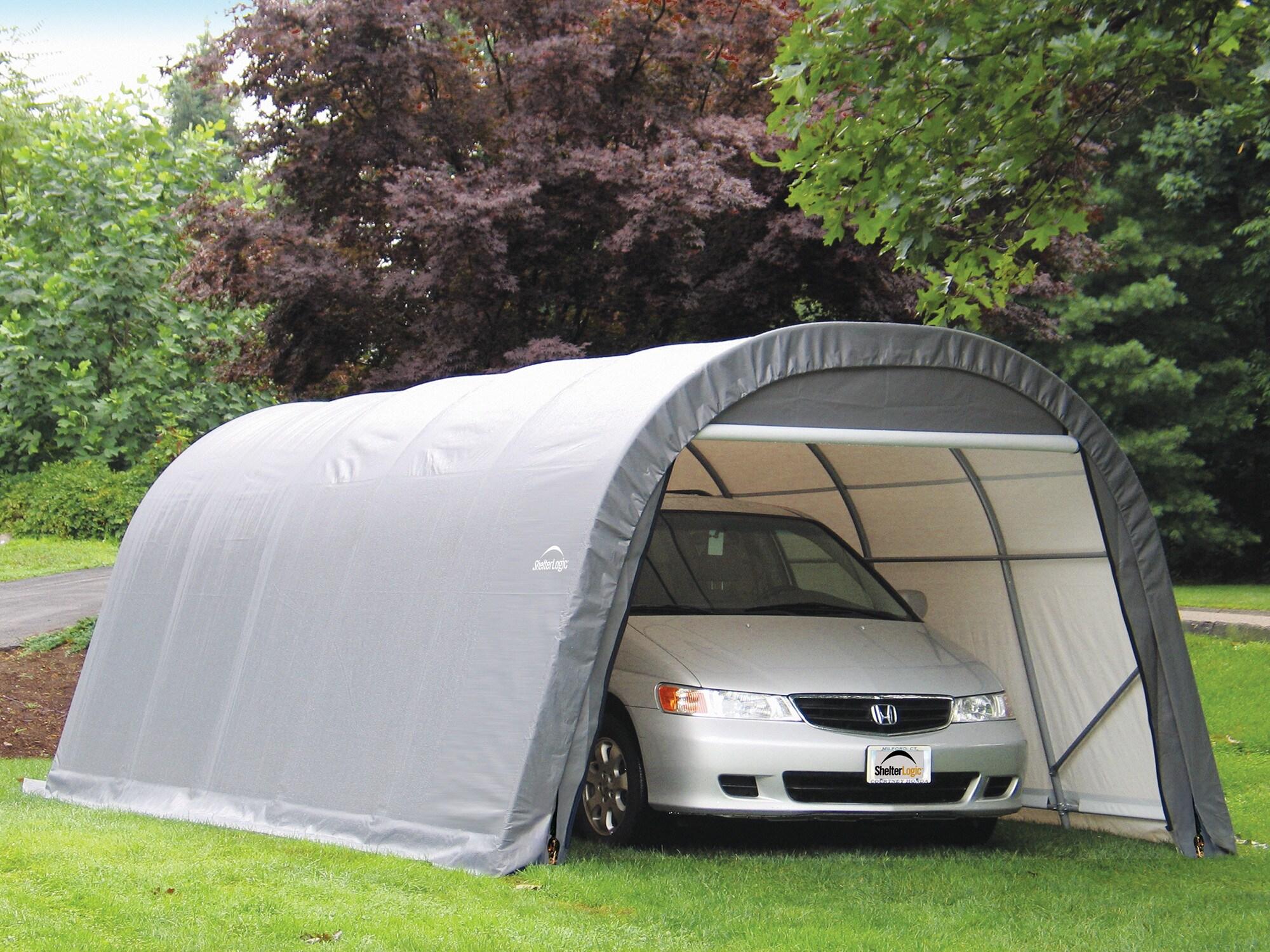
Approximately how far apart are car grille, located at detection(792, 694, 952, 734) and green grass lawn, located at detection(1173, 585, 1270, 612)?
1232cm

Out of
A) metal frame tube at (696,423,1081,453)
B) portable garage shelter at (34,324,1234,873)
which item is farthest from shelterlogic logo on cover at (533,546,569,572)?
metal frame tube at (696,423,1081,453)

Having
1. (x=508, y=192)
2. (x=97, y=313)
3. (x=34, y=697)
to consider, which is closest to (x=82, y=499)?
(x=97, y=313)

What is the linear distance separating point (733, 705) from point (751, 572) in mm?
1678

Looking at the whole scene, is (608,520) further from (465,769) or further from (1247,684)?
(1247,684)

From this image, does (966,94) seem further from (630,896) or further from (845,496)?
(630,896)

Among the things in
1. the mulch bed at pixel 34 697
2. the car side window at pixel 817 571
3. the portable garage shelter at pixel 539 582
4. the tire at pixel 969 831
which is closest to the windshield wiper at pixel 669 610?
the car side window at pixel 817 571

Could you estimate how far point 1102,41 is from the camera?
8.48m

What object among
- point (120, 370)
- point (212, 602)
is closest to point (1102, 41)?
point (212, 602)

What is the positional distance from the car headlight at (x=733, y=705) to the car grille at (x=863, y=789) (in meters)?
0.29

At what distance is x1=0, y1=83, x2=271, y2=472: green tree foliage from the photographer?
2833 cm

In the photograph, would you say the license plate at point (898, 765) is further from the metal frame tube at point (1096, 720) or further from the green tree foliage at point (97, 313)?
the green tree foliage at point (97, 313)

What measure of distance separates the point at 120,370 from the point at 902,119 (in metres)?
23.0

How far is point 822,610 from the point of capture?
8992 millimetres

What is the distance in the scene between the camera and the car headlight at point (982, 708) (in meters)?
8.01
